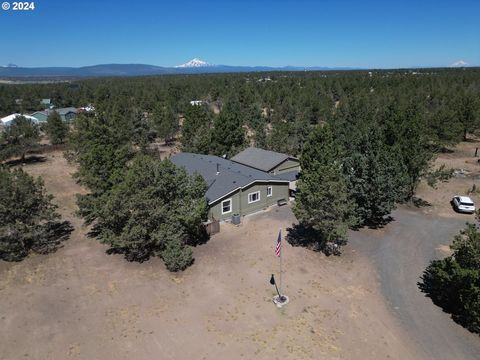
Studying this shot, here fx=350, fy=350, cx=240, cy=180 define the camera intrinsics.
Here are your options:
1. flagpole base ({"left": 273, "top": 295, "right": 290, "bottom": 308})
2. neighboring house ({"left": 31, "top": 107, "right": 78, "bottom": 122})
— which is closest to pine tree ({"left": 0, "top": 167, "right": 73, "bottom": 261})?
flagpole base ({"left": 273, "top": 295, "right": 290, "bottom": 308})

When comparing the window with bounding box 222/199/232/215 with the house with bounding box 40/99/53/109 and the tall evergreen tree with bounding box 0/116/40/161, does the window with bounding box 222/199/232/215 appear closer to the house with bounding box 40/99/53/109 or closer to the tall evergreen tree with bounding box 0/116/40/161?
the tall evergreen tree with bounding box 0/116/40/161

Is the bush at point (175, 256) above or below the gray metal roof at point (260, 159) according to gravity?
below

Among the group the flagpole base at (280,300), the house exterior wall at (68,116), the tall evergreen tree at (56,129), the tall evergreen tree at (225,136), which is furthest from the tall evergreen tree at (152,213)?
the house exterior wall at (68,116)

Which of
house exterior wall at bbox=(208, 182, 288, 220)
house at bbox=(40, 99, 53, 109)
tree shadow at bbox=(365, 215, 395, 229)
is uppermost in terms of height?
house at bbox=(40, 99, 53, 109)

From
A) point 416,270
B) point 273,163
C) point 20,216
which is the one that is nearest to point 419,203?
point 416,270

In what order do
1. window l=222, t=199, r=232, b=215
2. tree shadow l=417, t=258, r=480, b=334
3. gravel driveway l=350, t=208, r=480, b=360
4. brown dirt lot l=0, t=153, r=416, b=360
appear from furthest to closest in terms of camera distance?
1. window l=222, t=199, r=232, b=215
2. tree shadow l=417, t=258, r=480, b=334
3. gravel driveway l=350, t=208, r=480, b=360
4. brown dirt lot l=0, t=153, r=416, b=360

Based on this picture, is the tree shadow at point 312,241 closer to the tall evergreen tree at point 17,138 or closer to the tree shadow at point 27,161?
the tall evergreen tree at point 17,138

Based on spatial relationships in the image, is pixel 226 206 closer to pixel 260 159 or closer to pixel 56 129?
pixel 260 159
